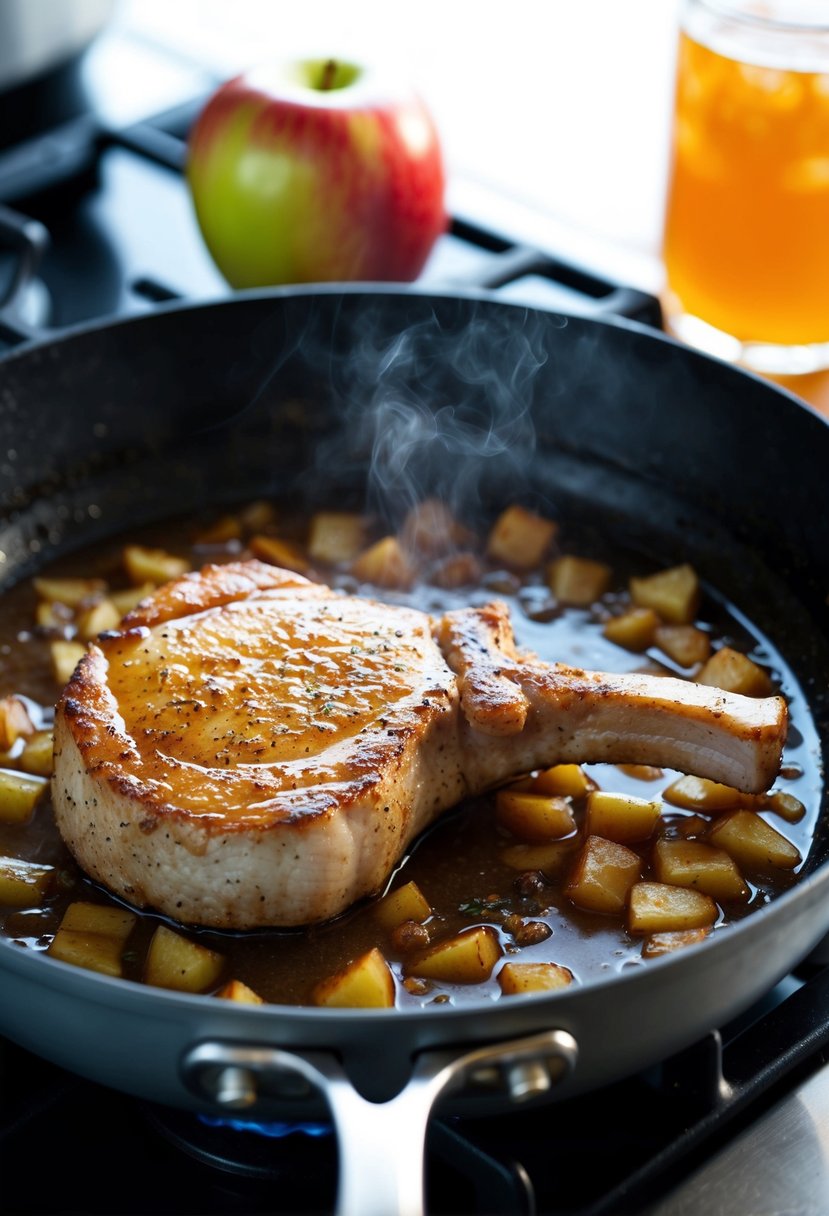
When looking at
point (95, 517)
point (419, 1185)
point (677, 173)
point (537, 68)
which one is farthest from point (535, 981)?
point (537, 68)

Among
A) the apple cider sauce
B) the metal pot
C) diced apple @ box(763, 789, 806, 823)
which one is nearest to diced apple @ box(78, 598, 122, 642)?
the apple cider sauce

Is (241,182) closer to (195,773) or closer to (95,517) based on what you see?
(95,517)

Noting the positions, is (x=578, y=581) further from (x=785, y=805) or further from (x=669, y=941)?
(x=669, y=941)

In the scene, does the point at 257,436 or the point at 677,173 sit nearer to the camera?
the point at 257,436

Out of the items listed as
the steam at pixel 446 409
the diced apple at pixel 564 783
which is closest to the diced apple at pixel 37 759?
the diced apple at pixel 564 783

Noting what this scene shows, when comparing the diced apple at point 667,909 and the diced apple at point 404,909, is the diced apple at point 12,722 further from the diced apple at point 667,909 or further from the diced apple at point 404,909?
the diced apple at point 667,909

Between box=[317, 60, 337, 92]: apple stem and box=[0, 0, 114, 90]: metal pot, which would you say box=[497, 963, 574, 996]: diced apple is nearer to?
box=[317, 60, 337, 92]: apple stem
